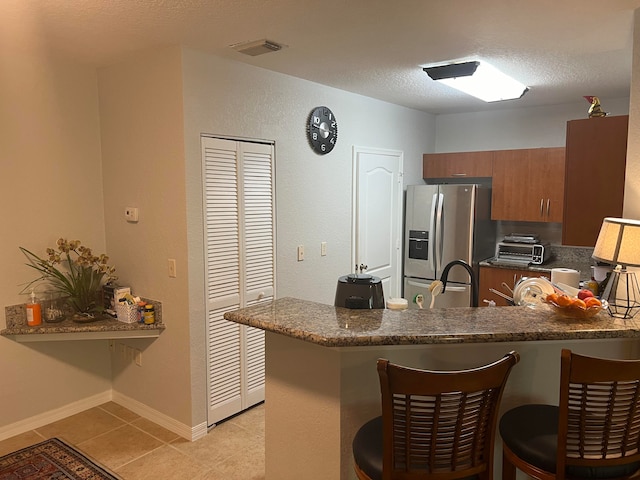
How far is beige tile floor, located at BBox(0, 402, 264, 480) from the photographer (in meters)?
2.86

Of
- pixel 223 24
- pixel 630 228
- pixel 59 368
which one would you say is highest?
pixel 223 24

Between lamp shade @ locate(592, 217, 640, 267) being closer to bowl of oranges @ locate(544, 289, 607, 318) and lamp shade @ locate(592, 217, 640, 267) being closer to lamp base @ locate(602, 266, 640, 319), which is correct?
lamp base @ locate(602, 266, 640, 319)

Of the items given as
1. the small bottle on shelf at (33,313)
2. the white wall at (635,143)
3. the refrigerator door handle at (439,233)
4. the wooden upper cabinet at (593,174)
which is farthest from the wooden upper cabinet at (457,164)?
the small bottle on shelf at (33,313)

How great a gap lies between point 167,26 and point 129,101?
925 mm

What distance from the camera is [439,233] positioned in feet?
16.6

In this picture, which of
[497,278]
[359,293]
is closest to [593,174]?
[359,293]

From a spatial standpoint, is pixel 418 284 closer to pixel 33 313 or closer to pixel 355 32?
pixel 355 32

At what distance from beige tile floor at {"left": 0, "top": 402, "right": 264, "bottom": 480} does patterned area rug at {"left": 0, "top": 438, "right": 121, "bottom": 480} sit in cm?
7

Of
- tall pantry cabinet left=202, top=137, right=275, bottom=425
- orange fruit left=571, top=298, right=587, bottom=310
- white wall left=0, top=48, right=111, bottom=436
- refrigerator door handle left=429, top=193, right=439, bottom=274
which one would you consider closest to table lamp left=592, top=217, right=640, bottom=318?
orange fruit left=571, top=298, right=587, bottom=310

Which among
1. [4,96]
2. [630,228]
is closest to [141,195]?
[4,96]

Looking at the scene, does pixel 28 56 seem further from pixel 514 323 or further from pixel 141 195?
pixel 514 323

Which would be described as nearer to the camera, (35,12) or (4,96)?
(35,12)

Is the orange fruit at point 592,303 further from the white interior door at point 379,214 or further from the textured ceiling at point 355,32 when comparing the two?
the white interior door at point 379,214

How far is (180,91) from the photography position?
2.99 meters
